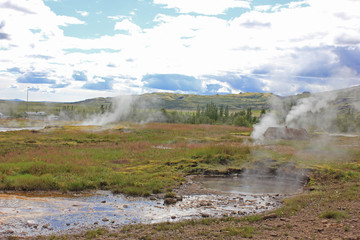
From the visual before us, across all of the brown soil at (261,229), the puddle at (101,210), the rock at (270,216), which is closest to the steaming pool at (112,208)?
the puddle at (101,210)

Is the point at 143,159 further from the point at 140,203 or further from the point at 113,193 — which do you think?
the point at 140,203

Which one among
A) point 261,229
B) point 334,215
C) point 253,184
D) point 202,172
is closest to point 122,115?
point 202,172

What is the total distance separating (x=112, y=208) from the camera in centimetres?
1770

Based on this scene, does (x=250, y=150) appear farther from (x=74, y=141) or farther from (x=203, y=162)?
(x=74, y=141)

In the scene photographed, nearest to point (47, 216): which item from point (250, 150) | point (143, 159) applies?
point (143, 159)

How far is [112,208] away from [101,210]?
70 cm

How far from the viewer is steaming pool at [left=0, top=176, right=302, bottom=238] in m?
14.8

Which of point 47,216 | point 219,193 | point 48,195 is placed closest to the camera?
point 47,216

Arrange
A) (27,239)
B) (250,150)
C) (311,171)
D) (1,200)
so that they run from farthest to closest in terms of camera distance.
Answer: (250,150) → (311,171) → (1,200) → (27,239)

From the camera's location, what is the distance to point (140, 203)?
1886 centimetres

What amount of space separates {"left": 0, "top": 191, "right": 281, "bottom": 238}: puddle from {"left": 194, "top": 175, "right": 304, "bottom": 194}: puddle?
1849 mm

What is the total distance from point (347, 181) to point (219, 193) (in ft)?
34.4

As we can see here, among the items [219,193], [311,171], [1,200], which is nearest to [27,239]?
[1,200]

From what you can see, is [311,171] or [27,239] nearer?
[27,239]
